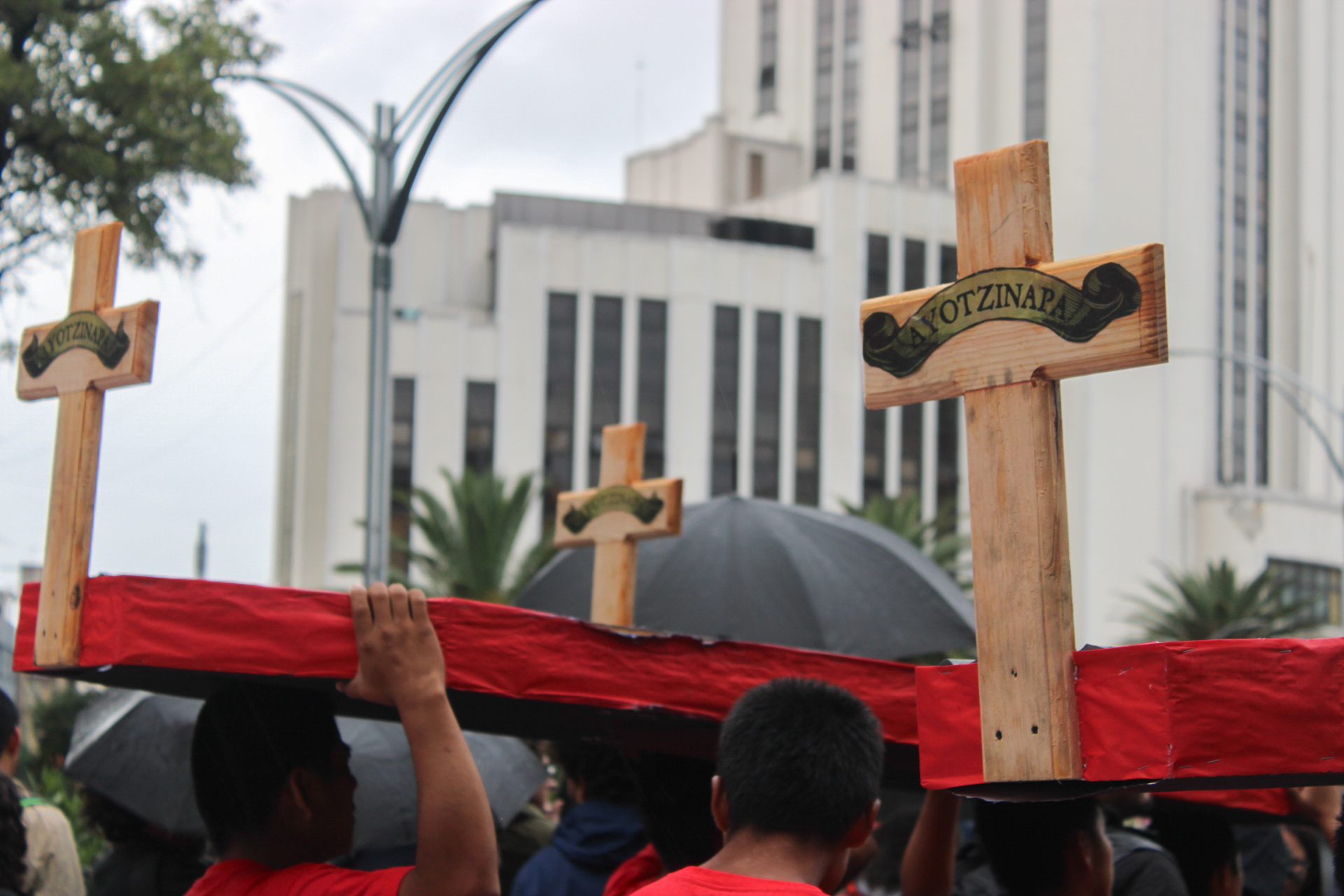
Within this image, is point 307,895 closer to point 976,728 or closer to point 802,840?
point 802,840

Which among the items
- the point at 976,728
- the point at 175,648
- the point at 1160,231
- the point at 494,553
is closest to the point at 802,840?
the point at 976,728

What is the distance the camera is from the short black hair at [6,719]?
3740 millimetres

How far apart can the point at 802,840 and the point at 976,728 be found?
0.34m

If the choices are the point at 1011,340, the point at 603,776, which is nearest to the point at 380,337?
the point at 603,776

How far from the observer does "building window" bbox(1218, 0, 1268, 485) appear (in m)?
50.9

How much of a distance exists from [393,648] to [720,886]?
0.74m

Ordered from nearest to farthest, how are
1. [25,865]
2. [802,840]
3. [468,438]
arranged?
[802,840] < [25,865] < [468,438]

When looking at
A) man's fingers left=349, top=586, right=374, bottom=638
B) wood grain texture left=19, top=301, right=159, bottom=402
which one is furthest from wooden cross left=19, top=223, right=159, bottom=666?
man's fingers left=349, top=586, right=374, bottom=638

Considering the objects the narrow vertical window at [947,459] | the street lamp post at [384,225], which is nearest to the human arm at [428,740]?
the street lamp post at [384,225]

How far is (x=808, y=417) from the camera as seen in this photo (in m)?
47.3

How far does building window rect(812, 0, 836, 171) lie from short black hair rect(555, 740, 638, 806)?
54269 millimetres

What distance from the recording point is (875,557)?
6.11 m

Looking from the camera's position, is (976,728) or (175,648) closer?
(976,728)

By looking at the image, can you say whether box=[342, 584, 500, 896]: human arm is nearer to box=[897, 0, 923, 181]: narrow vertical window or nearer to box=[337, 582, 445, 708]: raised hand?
box=[337, 582, 445, 708]: raised hand
